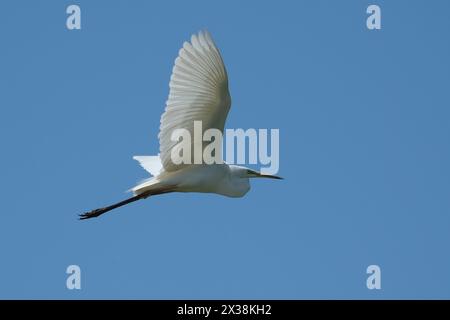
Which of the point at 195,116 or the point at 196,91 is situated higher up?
the point at 196,91

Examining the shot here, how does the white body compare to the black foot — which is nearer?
the white body

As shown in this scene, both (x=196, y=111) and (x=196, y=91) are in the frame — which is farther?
(x=196, y=111)

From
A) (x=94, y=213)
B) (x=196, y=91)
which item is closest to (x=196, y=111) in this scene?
(x=196, y=91)

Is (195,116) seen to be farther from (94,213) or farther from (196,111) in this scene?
(94,213)

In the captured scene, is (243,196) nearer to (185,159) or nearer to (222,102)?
(185,159)

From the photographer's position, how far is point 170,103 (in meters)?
7.58

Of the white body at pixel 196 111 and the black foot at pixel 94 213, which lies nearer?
the white body at pixel 196 111

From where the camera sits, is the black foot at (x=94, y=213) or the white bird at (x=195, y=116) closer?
the white bird at (x=195, y=116)

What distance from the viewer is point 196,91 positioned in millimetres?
7562

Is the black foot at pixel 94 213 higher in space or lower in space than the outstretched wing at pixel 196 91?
lower

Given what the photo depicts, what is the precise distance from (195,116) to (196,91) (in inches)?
13.0

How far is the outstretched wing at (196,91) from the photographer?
7199 millimetres

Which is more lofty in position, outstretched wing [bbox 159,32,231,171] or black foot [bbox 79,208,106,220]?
outstretched wing [bbox 159,32,231,171]

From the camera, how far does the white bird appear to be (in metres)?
7.27
